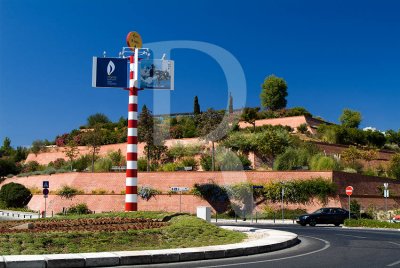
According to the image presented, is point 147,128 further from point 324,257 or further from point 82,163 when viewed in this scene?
point 324,257

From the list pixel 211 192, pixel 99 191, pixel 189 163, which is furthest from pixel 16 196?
pixel 211 192

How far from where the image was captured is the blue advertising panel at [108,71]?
31.8 m

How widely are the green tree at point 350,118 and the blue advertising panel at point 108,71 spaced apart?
62.3 m

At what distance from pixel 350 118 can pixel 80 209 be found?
55.4m

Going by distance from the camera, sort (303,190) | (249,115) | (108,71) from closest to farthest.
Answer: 1. (108,71)
2. (303,190)
3. (249,115)

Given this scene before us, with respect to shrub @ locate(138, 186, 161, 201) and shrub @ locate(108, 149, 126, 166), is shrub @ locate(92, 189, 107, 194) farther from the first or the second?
shrub @ locate(108, 149, 126, 166)

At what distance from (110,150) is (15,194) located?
17.7 metres

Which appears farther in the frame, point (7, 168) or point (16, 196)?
point (7, 168)

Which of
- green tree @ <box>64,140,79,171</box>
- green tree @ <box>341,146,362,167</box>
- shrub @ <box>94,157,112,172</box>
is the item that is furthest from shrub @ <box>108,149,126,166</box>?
green tree @ <box>341,146,362,167</box>

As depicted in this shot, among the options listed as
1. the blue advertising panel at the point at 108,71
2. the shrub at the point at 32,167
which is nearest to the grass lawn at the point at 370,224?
the blue advertising panel at the point at 108,71

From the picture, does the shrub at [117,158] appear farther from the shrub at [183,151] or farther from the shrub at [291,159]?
the shrub at [291,159]

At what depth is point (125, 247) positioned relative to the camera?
601 inches

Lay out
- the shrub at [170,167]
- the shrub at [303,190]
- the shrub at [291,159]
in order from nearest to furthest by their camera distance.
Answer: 1. the shrub at [303,190]
2. the shrub at [291,159]
3. the shrub at [170,167]

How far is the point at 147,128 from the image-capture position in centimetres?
6134
